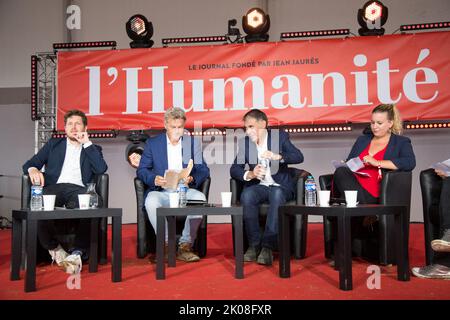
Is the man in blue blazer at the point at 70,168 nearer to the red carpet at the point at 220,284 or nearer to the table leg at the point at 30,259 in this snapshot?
the red carpet at the point at 220,284

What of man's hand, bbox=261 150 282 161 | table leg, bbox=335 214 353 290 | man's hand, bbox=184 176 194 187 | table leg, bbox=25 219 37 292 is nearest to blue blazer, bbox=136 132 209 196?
man's hand, bbox=184 176 194 187

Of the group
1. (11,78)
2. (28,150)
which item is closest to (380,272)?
(28,150)

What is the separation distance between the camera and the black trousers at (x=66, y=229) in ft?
9.25

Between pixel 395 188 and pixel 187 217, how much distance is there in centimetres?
133

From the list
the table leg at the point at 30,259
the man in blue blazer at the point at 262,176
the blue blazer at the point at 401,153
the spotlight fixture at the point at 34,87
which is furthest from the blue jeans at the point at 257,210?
the spotlight fixture at the point at 34,87

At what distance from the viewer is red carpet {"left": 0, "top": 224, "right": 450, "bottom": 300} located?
2084 millimetres

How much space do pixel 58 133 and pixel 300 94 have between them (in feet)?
8.89

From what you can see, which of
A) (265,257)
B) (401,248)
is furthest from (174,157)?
(401,248)

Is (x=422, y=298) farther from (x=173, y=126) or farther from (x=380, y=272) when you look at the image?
(x=173, y=126)

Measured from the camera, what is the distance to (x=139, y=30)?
5086 millimetres

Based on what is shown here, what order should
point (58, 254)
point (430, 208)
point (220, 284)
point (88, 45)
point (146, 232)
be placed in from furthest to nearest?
point (88, 45) < point (146, 232) < point (58, 254) < point (430, 208) < point (220, 284)

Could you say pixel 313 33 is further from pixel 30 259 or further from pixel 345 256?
pixel 30 259

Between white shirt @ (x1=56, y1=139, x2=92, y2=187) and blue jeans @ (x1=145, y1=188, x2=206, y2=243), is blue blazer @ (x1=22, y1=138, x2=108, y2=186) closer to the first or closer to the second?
white shirt @ (x1=56, y1=139, x2=92, y2=187)

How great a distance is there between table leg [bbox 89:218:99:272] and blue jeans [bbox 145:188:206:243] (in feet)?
1.19
